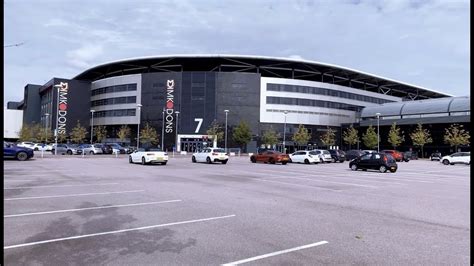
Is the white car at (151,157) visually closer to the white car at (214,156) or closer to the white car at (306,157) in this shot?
the white car at (214,156)

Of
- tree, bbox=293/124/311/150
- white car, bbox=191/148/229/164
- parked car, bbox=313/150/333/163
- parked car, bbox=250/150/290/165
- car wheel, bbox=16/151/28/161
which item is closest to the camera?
car wheel, bbox=16/151/28/161

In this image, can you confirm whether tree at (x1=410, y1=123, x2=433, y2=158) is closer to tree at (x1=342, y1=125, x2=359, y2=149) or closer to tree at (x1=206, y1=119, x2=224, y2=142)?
tree at (x1=342, y1=125, x2=359, y2=149)

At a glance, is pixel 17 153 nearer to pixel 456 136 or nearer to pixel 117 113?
pixel 117 113

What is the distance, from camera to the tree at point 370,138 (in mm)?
79375

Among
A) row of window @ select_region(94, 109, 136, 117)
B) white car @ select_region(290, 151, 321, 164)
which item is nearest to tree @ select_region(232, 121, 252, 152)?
row of window @ select_region(94, 109, 136, 117)

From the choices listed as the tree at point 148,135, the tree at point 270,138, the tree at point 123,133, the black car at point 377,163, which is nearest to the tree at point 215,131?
the tree at point 270,138

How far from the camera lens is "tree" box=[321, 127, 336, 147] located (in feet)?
283

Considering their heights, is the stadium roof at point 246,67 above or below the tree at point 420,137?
above

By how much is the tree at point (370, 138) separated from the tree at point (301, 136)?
1162 cm

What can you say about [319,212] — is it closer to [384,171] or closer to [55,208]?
[55,208]

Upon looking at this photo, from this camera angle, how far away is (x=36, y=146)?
70688 mm

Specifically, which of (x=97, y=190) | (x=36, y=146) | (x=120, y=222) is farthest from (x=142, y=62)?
(x=120, y=222)

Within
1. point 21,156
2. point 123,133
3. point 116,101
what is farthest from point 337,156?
point 116,101

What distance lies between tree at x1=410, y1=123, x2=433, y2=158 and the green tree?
71342 millimetres
